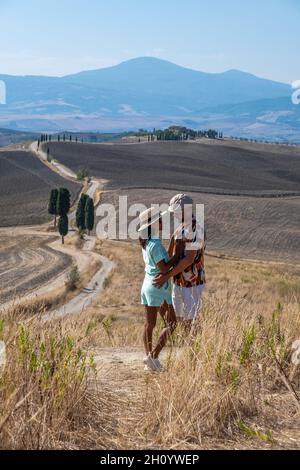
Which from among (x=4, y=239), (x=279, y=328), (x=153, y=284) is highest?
(x=153, y=284)

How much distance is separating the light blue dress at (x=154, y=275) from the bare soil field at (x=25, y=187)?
3323 inches

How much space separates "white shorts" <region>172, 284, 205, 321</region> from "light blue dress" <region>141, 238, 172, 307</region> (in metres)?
0.17

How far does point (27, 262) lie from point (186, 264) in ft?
176

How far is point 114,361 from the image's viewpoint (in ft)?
22.3

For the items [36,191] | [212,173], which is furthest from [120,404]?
[212,173]

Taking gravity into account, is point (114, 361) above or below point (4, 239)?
above

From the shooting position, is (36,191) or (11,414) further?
(36,191)

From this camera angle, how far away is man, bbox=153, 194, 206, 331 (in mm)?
6578

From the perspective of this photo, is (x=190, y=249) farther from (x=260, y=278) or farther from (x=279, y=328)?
(x=260, y=278)

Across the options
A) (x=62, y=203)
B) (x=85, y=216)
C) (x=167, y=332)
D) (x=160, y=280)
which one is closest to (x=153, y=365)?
(x=167, y=332)

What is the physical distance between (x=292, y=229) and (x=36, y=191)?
45890mm

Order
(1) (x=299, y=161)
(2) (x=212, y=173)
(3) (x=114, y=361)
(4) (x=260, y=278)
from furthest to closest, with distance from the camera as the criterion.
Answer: (1) (x=299, y=161), (2) (x=212, y=173), (4) (x=260, y=278), (3) (x=114, y=361)

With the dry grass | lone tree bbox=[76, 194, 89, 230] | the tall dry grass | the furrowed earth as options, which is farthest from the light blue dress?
lone tree bbox=[76, 194, 89, 230]

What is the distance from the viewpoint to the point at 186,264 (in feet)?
21.6
